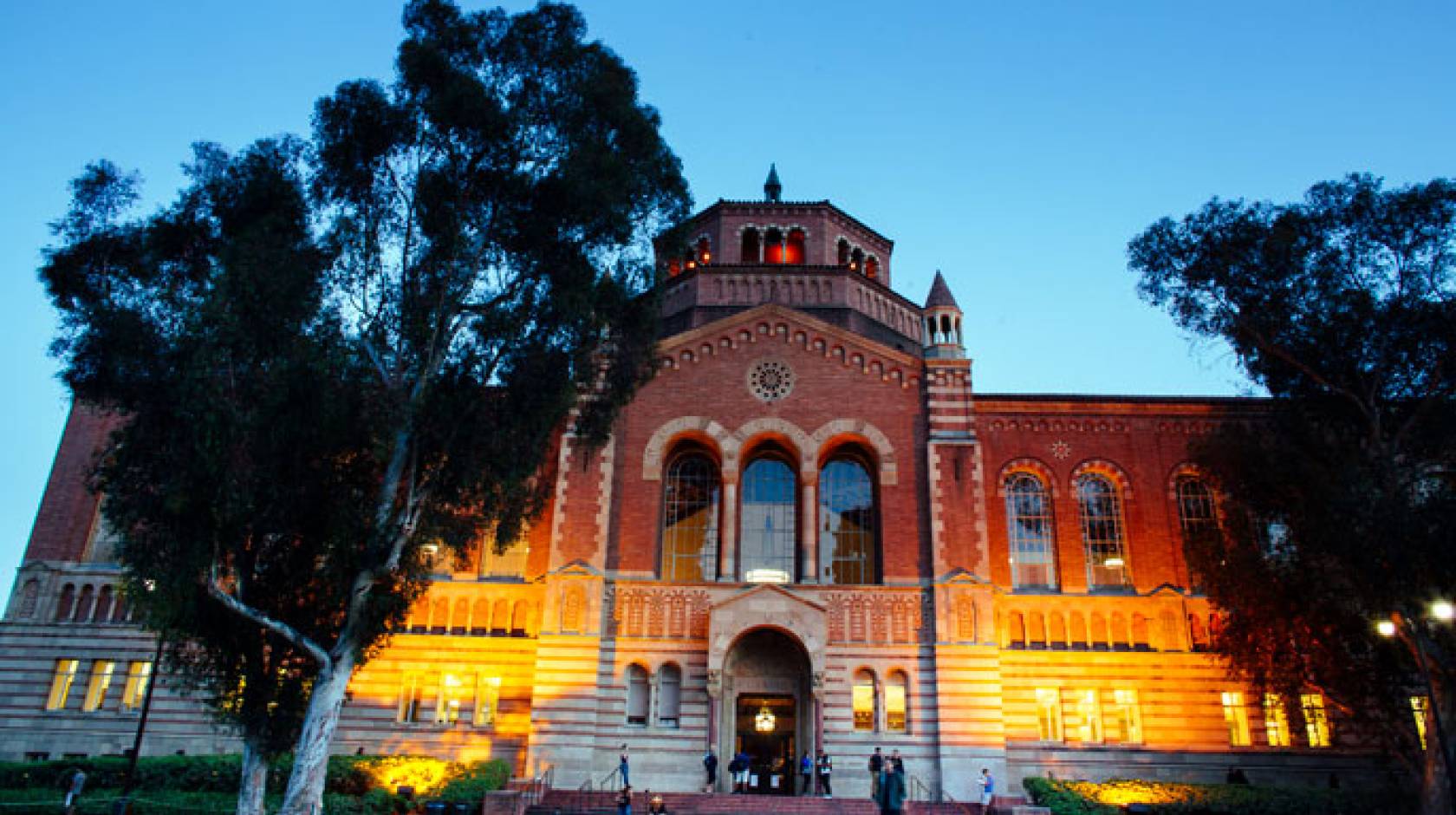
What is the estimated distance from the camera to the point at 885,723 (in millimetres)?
28484

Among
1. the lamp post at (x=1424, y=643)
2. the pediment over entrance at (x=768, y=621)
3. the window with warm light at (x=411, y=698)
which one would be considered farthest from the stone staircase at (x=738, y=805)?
the lamp post at (x=1424, y=643)

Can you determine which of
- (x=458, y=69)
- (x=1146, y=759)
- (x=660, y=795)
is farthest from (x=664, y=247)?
(x=1146, y=759)

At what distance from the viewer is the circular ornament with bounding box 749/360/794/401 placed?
1261 inches

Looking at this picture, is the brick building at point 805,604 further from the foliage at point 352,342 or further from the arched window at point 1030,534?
the foliage at point 352,342

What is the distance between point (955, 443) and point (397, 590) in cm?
1795

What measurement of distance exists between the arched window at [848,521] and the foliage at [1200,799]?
7786 mm

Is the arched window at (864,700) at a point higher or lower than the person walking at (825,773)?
higher

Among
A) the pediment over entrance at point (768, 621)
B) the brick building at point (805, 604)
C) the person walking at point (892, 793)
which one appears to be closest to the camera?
the person walking at point (892, 793)

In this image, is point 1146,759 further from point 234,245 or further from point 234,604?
point 234,245

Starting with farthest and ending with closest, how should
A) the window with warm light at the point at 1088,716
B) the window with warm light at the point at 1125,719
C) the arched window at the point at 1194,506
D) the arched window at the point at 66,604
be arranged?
the arched window at the point at 1194,506 → the arched window at the point at 66,604 → the window with warm light at the point at 1088,716 → the window with warm light at the point at 1125,719

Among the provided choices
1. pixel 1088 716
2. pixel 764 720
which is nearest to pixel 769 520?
pixel 764 720

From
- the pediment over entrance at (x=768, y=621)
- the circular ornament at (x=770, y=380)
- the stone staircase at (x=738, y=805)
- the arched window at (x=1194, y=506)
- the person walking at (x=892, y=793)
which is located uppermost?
the circular ornament at (x=770, y=380)

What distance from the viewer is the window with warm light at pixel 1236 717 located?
29.9 m

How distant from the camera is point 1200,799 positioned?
26.7m
